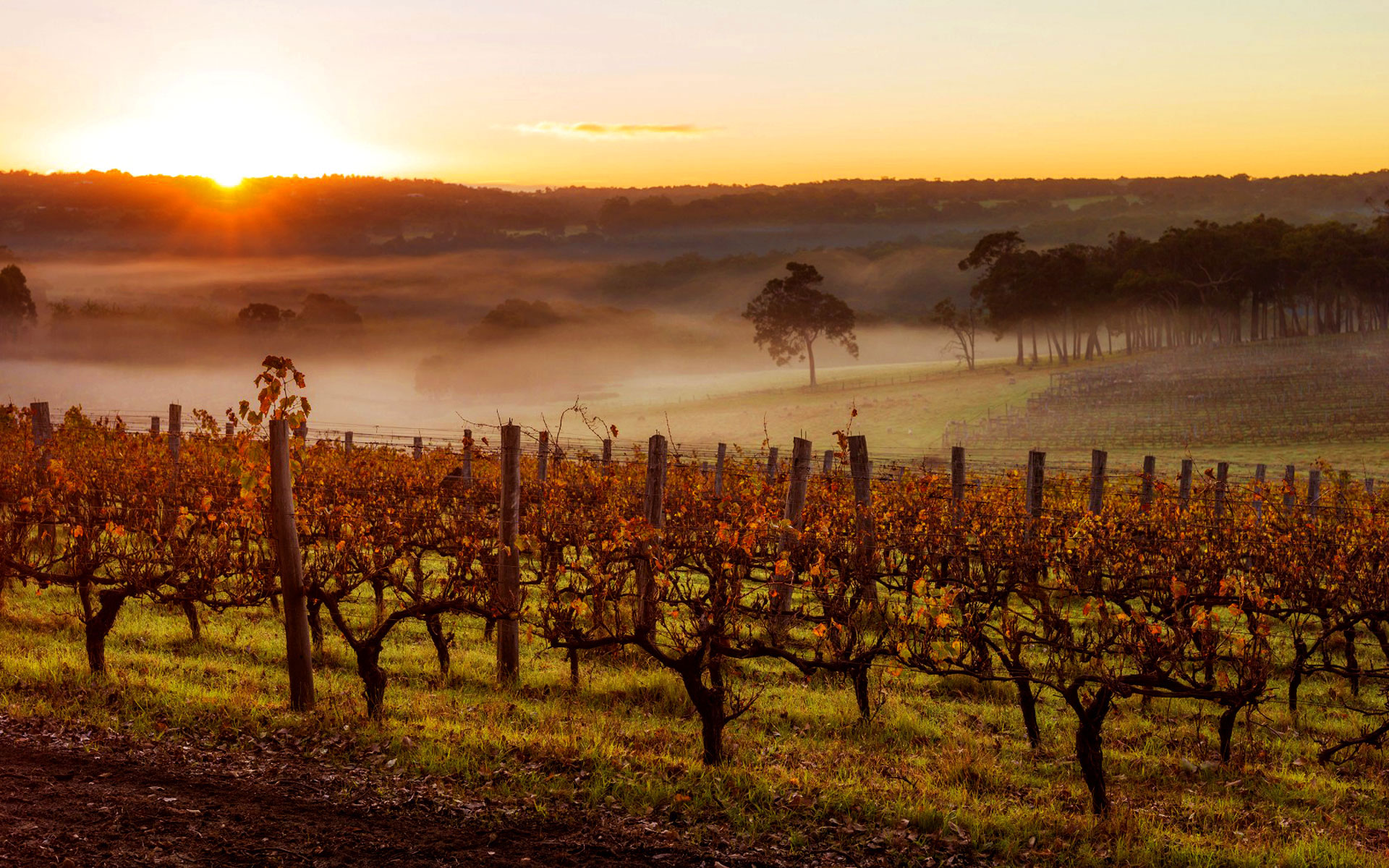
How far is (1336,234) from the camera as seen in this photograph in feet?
338

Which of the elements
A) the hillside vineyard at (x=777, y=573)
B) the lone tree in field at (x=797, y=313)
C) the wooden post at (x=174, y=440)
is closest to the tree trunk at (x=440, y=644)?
the hillside vineyard at (x=777, y=573)

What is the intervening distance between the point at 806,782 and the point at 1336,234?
111583 millimetres

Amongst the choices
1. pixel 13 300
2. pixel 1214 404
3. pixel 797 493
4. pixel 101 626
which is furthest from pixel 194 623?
pixel 13 300

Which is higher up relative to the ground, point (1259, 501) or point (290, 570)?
point (290, 570)

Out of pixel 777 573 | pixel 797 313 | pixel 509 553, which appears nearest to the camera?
pixel 777 573

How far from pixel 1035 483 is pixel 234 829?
13629mm

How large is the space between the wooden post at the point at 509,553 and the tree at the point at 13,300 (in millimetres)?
172247

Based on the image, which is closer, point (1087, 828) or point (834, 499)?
point (1087, 828)

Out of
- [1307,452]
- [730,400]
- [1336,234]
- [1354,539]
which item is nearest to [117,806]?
[1354,539]

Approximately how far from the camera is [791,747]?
34.7 feet

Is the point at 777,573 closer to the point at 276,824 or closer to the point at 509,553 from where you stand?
the point at 509,553

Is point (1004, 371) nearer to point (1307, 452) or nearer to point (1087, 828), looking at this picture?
point (1307, 452)

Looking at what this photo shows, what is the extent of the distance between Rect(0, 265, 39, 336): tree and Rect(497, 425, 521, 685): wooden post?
17225cm

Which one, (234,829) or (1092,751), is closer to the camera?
(234,829)
